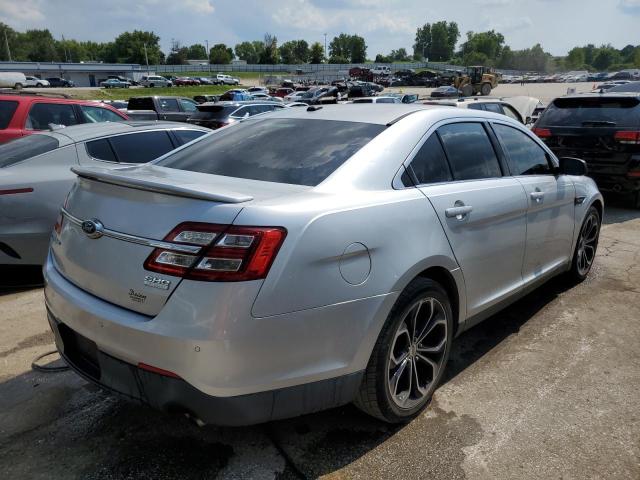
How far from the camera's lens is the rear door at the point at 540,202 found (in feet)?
12.2

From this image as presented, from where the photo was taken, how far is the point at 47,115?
7.30 m

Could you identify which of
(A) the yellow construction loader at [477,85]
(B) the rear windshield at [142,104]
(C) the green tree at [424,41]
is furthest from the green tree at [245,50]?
(B) the rear windshield at [142,104]

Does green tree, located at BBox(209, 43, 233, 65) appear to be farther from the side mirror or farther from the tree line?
the side mirror

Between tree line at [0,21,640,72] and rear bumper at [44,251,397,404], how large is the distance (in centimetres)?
14413

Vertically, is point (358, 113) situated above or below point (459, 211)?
above

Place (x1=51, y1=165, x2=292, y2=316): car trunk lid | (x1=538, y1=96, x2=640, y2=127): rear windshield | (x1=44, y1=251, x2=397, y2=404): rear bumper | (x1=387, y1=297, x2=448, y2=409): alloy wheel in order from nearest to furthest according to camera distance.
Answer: (x1=44, y1=251, x2=397, y2=404): rear bumper
(x1=51, y1=165, x2=292, y2=316): car trunk lid
(x1=387, y1=297, x2=448, y2=409): alloy wheel
(x1=538, y1=96, x2=640, y2=127): rear windshield

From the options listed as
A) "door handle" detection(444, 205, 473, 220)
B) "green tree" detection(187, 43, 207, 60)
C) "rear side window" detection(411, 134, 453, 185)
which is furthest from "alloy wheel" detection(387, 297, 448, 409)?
"green tree" detection(187, 43, 207, 60)

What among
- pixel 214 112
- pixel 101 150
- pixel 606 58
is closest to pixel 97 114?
pixel 101 150

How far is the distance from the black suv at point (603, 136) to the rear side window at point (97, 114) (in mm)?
6578

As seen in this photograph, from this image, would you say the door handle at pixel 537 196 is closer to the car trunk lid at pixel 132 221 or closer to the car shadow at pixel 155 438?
the car shadow at pixel 155 438

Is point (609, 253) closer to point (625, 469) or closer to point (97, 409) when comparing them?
point (625, 469)

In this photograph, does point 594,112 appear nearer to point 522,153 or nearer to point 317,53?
point 522,153

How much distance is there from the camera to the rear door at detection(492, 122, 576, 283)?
12.2ft

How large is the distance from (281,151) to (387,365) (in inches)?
49.9
